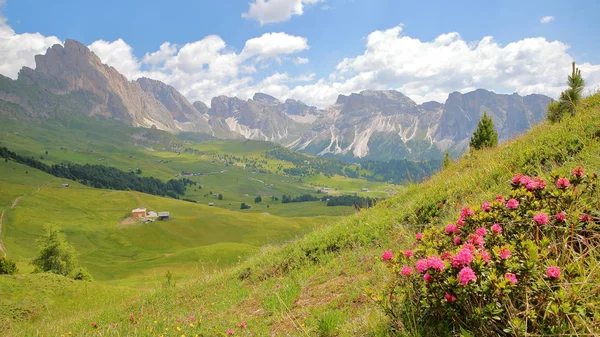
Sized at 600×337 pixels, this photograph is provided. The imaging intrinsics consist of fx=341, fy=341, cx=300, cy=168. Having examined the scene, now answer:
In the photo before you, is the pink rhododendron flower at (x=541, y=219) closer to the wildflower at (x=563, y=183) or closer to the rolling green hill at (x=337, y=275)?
the rolling green hill at (x=337, y=275)

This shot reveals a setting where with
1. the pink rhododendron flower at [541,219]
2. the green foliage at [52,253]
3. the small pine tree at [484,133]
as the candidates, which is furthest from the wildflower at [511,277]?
the green foliage at [52,253]

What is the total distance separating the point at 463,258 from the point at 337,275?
6.96 m

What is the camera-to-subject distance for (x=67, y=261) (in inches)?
2687

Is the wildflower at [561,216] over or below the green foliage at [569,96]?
below

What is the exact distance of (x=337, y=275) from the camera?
33.7 ft

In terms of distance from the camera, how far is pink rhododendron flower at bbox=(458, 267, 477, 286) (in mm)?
3494

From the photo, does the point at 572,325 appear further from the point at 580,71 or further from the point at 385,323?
the point at 580,71

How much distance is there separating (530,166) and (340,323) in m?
7.62

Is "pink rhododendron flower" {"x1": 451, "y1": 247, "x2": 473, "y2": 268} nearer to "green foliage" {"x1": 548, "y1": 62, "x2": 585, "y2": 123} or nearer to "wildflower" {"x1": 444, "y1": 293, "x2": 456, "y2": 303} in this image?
"wildflower" {"x1": 444, "y1": 293, "x2": 456, "y2": 303}

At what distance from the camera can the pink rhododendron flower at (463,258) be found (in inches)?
145

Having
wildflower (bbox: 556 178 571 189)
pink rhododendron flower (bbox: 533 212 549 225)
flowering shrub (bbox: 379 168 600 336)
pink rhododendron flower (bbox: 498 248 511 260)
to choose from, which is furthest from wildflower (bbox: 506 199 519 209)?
pink rhododendron flower (bbox: 498 248 511 260)

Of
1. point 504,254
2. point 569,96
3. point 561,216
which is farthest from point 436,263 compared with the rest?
point 569,96

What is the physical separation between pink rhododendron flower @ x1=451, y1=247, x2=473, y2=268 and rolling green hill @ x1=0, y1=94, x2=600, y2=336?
1.39m

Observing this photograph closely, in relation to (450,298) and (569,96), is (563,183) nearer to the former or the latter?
(450,298)
